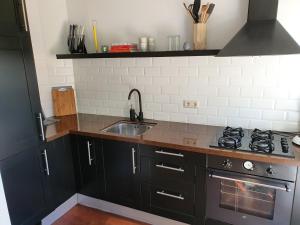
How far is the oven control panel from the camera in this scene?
1618mm

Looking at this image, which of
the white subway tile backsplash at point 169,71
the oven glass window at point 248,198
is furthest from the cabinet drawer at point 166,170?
the white subway tile backsplash at point 169,71

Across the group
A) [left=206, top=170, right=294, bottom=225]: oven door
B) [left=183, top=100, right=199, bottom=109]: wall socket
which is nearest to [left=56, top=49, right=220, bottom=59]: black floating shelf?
[left=183, top=100, right=199, bottom=109]: wall socket

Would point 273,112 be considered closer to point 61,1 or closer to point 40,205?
point 40,205

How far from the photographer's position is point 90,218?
7.98 feet

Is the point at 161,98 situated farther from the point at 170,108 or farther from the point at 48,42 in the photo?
the point at 48,42

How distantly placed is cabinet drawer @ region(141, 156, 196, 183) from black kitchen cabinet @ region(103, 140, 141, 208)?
0.29 ft

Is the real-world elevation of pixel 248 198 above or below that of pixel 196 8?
below

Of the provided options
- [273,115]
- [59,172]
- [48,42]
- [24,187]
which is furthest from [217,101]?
[48,42]

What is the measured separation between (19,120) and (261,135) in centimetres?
191

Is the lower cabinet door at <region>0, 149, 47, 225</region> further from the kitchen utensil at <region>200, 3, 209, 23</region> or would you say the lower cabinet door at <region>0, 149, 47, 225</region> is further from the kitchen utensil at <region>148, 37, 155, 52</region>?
the kitchen utensil at <region>200, 3, 209, 23</region>

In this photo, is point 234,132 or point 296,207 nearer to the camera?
point 296,207

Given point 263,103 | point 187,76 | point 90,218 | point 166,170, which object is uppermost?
point 187,76

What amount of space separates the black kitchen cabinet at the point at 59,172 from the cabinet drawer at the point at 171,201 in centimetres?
81

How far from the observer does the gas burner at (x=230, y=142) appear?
5.87ft
